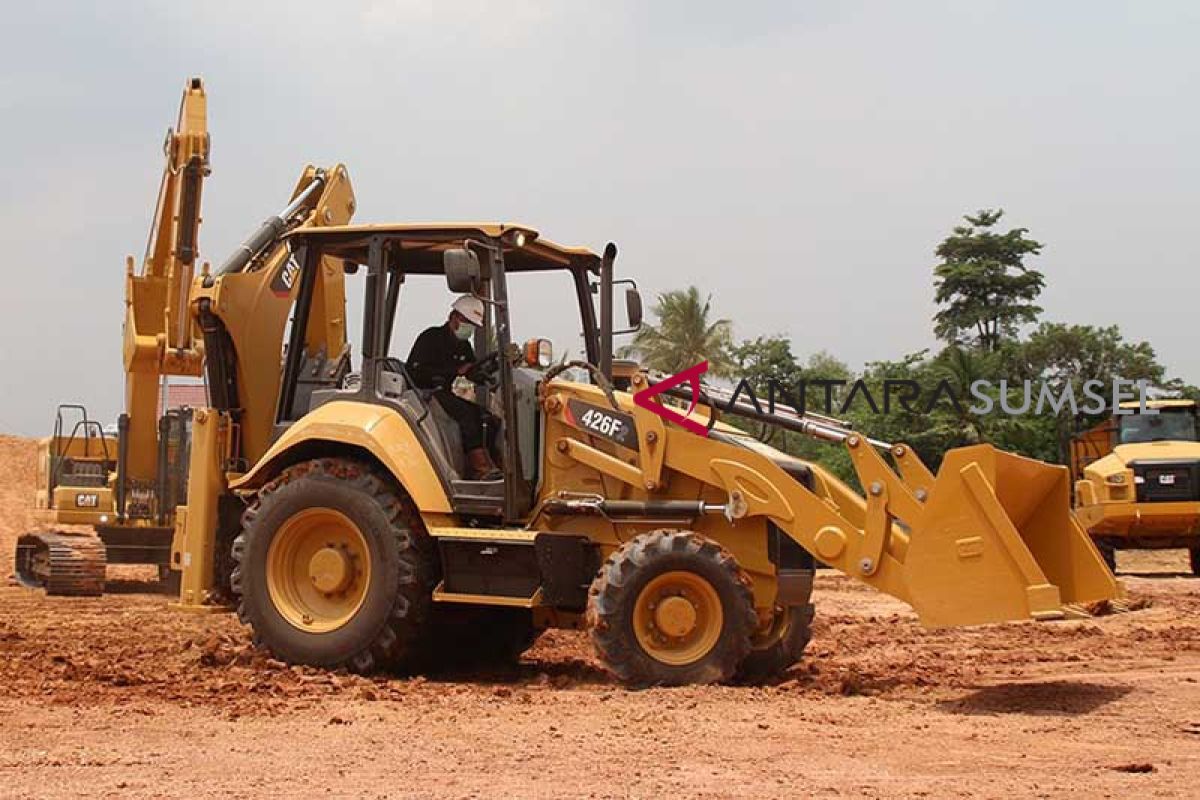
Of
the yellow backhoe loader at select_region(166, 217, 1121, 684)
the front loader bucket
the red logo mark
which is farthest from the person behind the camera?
the red logo mark

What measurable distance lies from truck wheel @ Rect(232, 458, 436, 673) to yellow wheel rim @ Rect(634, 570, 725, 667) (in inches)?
58.1

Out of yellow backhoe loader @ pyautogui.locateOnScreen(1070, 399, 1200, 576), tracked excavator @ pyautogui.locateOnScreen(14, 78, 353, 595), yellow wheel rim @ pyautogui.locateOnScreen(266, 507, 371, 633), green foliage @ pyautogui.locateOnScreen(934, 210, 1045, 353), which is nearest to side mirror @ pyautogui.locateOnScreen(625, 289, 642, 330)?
yellow wheel rim @ pyautogui.locateOnScreen(266, 507, 371, 633)

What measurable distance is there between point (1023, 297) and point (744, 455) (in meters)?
40.3

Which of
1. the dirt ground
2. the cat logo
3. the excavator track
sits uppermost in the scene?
the cat logo

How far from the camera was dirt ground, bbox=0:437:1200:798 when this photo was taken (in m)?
6.00

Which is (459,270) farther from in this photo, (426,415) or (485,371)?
(426,415)

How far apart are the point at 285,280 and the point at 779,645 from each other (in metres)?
4.57

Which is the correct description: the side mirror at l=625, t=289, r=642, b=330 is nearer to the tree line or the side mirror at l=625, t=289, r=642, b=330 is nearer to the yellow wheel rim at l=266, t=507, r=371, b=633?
the yellow wheel rim at l=266, t=507, r=371, b=633

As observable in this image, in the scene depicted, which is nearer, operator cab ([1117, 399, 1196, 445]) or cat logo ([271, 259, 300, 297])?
cat logo ([271, 259, 300, 297])

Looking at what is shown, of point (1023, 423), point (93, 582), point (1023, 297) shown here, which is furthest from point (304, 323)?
point (1023, 297)

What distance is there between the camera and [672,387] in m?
9.42

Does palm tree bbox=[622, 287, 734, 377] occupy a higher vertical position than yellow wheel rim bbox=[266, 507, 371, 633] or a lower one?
higher

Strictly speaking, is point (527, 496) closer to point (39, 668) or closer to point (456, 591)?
point (456, 591)

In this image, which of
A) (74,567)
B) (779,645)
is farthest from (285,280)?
(74,567)
